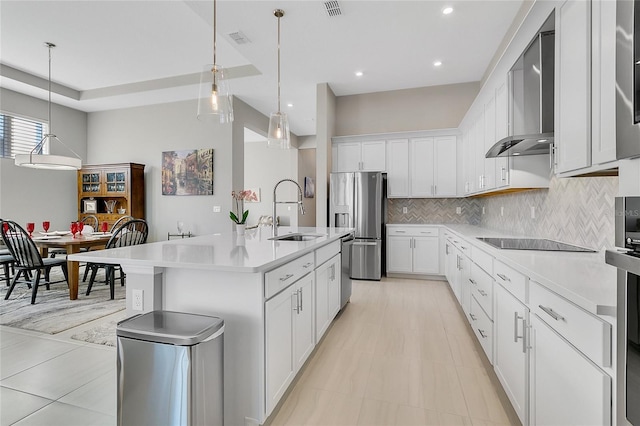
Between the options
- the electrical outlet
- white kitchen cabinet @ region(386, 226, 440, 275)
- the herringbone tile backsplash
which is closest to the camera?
the electrical outlet

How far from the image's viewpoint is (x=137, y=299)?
5.63ft

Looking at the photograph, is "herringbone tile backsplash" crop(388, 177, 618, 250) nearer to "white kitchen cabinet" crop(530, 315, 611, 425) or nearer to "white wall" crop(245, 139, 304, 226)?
"white kitchen cabinet" crop(530, 315, 611, 425)

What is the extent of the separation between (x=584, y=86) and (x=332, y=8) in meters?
2.52

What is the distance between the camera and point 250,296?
61.7 inches

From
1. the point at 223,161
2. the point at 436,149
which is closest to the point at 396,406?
the point at 436,149

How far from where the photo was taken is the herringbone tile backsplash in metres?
1.86

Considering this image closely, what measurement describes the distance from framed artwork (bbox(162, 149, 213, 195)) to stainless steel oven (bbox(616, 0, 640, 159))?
582cm

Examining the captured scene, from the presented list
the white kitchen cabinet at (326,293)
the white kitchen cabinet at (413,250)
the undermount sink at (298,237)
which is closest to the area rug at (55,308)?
the undermount sink at (298,237)

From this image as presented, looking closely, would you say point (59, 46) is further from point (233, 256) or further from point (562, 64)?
point (562, 64)

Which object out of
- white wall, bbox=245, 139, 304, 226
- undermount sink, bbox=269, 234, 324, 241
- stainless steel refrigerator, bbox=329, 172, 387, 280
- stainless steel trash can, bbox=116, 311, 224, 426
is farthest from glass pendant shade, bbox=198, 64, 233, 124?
white wall, bbox=245, 139, 304, 226

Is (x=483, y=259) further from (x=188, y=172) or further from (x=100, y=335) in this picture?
(x=188, y=172)

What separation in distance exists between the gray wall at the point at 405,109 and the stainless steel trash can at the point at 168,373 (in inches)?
192

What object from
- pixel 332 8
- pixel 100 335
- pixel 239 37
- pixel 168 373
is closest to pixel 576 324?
pixel 168 373

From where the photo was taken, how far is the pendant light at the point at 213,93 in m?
2.30
